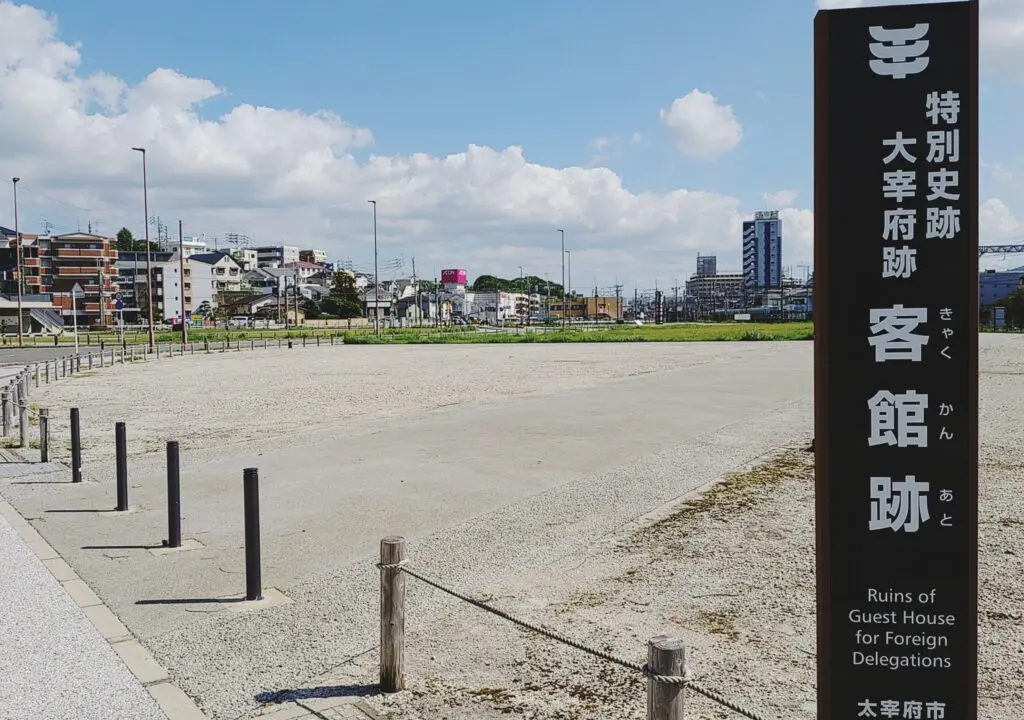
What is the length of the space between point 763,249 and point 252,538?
185894 mm

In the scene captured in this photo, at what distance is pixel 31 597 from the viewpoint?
6328mm

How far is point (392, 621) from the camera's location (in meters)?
4.65

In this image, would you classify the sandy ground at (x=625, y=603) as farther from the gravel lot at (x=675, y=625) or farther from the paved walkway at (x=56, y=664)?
the paved walkway at (x=56, y=664)

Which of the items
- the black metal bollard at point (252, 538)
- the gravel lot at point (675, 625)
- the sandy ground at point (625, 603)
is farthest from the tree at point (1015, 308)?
the black metal bollard at point (252, 538)

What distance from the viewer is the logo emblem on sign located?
318 cm

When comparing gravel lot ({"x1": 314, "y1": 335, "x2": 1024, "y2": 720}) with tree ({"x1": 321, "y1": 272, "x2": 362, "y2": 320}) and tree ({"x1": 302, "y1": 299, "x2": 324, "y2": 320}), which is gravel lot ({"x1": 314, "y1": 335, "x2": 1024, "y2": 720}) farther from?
tree ({"x1": 302, "y1": 299, "x2": 324, "y2": 320})

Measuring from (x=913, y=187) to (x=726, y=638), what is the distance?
10.7ft

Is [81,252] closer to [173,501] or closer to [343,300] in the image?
[343,300]

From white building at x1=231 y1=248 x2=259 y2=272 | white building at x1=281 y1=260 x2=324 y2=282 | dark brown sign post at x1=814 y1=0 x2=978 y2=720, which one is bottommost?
dark brown sign post at x1=814 y1=0 x2=978 y2=720

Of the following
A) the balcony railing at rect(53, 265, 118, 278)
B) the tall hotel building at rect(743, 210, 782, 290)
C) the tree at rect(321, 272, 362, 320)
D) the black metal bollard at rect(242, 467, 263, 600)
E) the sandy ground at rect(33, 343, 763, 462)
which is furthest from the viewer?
the tall hotel building at rect(743, 210, 782, 290)

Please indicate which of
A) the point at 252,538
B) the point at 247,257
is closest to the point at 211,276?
the point at 247,257

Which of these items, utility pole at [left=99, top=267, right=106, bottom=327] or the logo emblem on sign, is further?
utility pole at [left=99, top=267, right=106, bottom=327]

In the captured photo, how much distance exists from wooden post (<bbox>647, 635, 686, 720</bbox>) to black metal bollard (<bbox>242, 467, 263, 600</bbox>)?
389cm

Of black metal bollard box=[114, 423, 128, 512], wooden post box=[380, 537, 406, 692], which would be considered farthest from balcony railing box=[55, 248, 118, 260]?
wooden post box=[380, 537, 406, 692]
